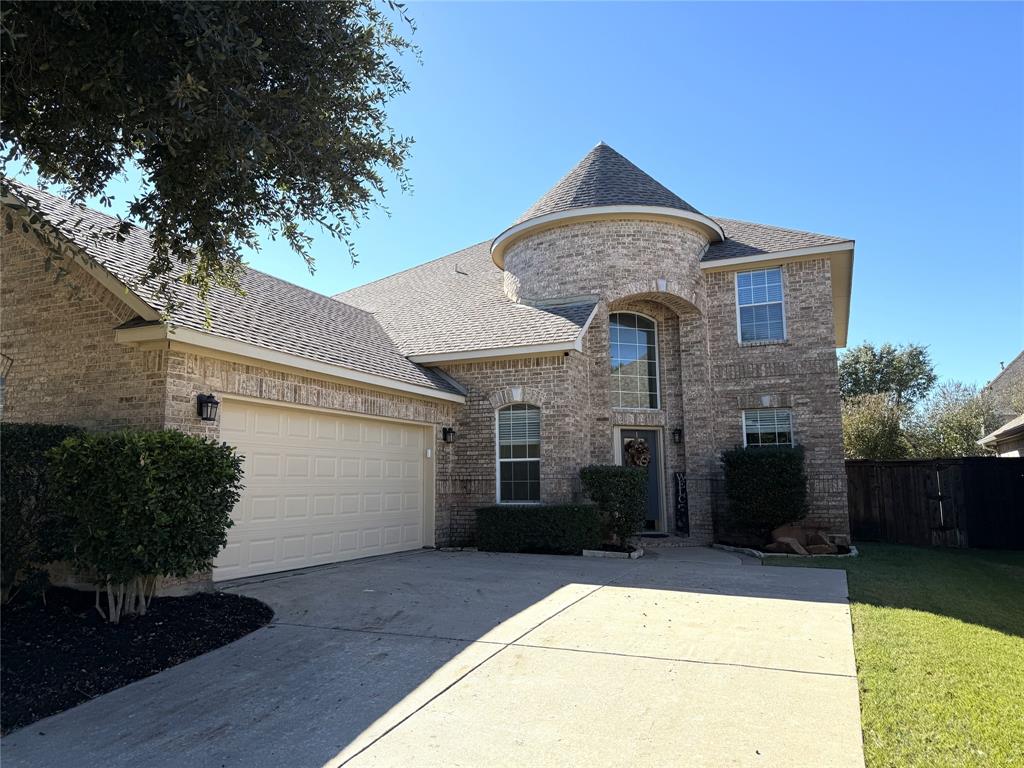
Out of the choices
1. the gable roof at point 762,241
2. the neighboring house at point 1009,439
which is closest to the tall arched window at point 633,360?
the gable roof at point 762,241

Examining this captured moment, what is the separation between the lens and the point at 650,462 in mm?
14625

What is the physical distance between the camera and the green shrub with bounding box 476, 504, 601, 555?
38.1 feet

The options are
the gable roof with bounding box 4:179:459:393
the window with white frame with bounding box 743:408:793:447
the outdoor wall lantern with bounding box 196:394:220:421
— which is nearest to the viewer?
the outdoor wall lantern with bounding box 196:394:220:421

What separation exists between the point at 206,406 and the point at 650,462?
32.2 feet

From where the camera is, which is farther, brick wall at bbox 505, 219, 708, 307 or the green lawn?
brick wall at bbox 505, 219, 708, 307

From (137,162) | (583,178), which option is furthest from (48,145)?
(583,178)

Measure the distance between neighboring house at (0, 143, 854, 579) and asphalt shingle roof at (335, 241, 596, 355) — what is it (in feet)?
0.29

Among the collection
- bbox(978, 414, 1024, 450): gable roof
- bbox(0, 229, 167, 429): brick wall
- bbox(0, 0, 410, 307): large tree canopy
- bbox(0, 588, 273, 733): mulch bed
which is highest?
bbox(0, 0, 410, 307): large tree canopy

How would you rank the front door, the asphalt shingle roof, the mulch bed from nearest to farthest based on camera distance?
1. the mulch bed
2. the asphalt shingle roof
3. the front door

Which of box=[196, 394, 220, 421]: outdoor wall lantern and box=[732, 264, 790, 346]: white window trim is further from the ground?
box=[732, 264, 790, 346]: white window trim

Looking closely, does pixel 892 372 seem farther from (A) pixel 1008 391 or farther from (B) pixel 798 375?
(B) pixel 798 375

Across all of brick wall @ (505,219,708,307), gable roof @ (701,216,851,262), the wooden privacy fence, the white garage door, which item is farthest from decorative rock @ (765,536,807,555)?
the white garage door

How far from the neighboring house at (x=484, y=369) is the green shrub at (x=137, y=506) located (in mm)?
1408

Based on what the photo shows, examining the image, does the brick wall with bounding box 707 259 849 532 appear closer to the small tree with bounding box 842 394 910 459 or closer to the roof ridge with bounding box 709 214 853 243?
the roof ridge with bounding box 709 214 853 243
